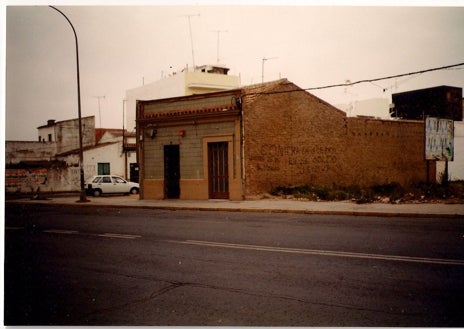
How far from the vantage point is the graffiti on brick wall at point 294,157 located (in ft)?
66.8

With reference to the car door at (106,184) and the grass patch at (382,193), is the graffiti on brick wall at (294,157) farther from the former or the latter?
the car door at (106,184)

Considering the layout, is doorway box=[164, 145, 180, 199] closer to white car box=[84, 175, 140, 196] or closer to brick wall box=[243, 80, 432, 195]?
brick wall box=[243, 80, 432, 195]

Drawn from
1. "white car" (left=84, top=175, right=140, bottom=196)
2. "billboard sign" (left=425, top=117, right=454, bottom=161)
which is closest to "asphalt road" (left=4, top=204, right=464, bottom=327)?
"billboard sign" (left=425, top=117, right=454, bottom=161)

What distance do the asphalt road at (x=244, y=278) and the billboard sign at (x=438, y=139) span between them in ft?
26.3

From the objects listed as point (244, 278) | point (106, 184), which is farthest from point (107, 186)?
point (244, 278)

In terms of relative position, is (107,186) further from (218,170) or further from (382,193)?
(382,193)

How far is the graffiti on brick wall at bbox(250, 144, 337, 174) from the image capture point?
66.8 ft

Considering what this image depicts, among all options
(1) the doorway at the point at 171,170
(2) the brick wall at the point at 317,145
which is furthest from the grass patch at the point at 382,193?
(1) the doorway at the point at 171,170

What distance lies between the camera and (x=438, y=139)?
59.0 feet

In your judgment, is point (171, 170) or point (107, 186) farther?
point (107, 186)

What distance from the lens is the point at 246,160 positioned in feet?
64.8

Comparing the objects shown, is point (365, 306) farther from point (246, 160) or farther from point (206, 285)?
point (246, 160)

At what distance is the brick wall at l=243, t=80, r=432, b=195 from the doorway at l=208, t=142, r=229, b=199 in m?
1.12

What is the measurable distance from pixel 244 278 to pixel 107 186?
2533 cm
